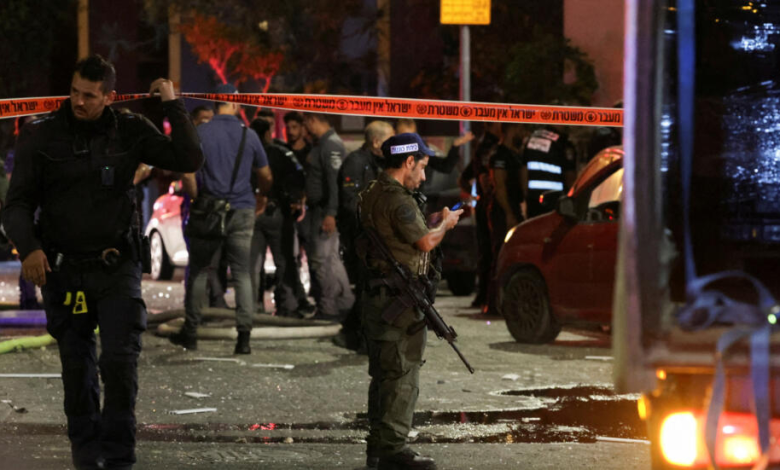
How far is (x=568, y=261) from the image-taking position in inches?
476

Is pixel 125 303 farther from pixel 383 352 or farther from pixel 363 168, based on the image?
pixel 363 168

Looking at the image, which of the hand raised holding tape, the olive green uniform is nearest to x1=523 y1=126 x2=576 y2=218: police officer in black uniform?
the olive green uniform

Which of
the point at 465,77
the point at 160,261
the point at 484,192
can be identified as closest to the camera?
the point at 484,192

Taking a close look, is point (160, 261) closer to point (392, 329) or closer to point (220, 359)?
point (220, 359)

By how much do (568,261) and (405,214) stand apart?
5.05 meters

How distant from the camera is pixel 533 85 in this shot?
2078 centimetres

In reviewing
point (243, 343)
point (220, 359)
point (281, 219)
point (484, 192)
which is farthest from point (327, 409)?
point (484, 192)

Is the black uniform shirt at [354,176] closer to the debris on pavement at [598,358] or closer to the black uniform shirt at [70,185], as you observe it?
the debris on pavement at [598,358]

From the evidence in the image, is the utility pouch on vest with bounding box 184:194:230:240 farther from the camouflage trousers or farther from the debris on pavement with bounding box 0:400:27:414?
the camouflage trousers

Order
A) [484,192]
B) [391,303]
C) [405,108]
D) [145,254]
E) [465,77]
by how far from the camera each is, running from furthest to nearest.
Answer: [465,77]
[484,192]
[405,108]
[391,303]
[145,254]

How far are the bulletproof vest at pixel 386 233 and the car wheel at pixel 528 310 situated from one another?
16.5ft

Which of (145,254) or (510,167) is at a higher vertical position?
(510,167)

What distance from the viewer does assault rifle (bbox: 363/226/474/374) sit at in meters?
7.18

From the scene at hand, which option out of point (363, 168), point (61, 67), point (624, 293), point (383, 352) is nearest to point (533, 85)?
point (363, 168)
